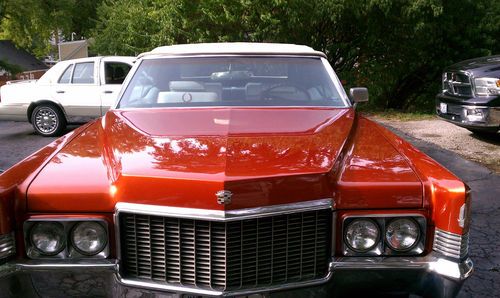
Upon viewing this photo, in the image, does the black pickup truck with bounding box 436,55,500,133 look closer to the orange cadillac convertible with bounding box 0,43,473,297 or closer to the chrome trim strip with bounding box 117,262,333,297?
the orange cadillac convertible with bounding box 0,43,473,297

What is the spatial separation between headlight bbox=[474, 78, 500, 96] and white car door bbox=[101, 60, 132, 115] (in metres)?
6.61

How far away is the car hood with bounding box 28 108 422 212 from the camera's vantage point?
A: 2.09 meters

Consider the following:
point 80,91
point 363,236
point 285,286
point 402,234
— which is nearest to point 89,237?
point 285,286

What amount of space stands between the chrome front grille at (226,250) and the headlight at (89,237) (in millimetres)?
114

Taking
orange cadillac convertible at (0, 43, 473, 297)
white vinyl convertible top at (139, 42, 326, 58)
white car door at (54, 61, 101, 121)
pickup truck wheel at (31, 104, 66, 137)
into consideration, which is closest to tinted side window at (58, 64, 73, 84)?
white car door at (54, 61, 101, 121)

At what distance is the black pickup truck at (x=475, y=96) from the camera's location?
7.86 metres

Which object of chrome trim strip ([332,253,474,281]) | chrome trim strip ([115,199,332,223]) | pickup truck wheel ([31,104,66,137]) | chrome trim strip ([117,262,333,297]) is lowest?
pickup truck wheel ([31,104,66,137])

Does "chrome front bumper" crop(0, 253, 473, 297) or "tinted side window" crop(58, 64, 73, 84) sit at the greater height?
"tinted side window" crop(58, 64, 73, 84)

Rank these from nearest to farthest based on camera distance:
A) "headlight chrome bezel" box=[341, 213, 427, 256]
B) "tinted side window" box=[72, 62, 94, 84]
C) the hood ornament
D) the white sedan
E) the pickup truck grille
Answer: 1. the hood ornament
2. "headlight chrome bezel" box=[341, 213, 427, 256]
3. the pickup truck grille
4. the white sedan
5. "tinted side window" box=[72, 62, 94, 84]

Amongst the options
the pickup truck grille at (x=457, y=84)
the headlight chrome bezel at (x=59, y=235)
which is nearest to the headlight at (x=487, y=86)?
the pickup truck grille at (x=457, y=84)

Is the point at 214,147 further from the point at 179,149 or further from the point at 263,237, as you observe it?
the point at 263,237

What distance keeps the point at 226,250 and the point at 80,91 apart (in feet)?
30.1

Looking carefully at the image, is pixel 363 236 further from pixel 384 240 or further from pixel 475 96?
pixel 475 96

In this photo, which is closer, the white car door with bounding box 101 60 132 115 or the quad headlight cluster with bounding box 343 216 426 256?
the quad headlight cluster with bounding box 343 216 426 256
